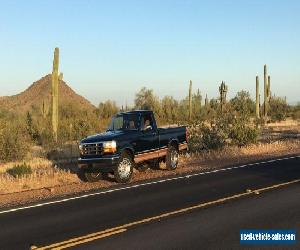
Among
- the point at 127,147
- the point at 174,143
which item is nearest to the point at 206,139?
the point at 174,143

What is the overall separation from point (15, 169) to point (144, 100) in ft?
174

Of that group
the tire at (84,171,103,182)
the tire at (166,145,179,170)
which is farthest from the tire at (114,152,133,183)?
the tire at (166,145,179,170)

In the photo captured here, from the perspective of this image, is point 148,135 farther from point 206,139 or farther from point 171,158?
point 206,139

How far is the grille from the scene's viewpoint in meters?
17.2

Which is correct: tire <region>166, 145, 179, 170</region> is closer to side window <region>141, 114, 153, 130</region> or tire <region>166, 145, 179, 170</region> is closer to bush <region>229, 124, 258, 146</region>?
side window <region>141, 114, 153, 130</region>

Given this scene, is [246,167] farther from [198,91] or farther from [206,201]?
[198,91]

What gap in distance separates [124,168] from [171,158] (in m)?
3.56

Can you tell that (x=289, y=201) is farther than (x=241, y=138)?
No

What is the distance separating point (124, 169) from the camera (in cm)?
1738

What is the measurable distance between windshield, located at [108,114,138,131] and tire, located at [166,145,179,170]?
7.95 ft

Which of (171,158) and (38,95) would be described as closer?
(171,158)

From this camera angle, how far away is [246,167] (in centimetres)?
2044

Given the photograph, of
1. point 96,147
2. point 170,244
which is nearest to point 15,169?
point 96,147

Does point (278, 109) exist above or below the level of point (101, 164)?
above
